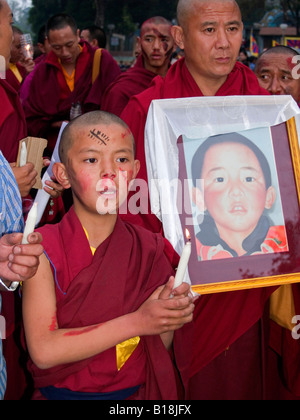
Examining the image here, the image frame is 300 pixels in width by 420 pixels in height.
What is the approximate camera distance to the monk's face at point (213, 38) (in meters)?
2.57

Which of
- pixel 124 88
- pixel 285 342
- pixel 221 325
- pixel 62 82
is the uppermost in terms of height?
pixel 62 82

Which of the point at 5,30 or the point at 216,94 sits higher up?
the point at 5,30

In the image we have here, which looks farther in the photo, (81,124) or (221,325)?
(221,325)

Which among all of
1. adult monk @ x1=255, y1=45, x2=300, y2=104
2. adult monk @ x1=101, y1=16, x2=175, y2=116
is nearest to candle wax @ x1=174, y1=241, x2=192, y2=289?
adult monk @ x1=255, y1=45, x2=300, y2=104

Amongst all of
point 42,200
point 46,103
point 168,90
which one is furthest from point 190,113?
point 46,103

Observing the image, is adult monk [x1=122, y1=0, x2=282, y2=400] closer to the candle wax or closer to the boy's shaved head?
the boy's shaved head

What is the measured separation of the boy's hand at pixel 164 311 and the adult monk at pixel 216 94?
0.71 metres

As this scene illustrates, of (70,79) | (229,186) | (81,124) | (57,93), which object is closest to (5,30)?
(81,124)

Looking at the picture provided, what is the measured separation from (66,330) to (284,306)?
133cm

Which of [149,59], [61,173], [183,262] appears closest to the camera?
[183,262]

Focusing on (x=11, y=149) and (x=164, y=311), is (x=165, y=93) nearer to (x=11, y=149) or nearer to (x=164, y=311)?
(x=11, y=149)

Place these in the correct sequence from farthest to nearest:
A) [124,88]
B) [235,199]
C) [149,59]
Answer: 1. [149,59]
2. [124,88]
3. [235,199]

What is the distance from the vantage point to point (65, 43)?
5449 mm

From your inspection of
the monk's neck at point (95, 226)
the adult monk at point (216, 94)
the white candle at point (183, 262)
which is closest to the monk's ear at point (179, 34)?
the adult monk at point (216, 94)
